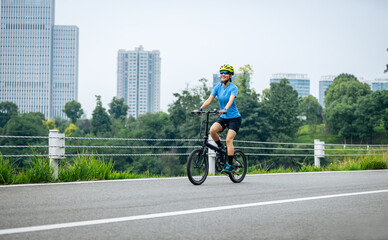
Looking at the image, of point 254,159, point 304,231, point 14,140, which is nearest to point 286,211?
point 304,231

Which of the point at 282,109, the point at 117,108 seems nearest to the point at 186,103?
the point at 282,109

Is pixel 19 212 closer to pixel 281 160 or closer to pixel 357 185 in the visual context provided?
pixel 357 185

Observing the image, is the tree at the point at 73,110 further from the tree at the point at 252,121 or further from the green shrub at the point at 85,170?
the green shrub at the point at 85,170

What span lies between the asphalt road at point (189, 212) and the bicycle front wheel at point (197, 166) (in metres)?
0.31

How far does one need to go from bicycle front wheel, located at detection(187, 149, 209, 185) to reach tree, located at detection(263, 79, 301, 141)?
59656 mm

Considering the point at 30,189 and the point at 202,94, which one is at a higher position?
the point at 202,94

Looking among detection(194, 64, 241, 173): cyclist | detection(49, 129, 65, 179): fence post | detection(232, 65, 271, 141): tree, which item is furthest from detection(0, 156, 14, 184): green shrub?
detection(232, 65, 271, 141): tree

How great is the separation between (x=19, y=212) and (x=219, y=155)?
4.07 metres

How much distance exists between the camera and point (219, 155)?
26.7 ft

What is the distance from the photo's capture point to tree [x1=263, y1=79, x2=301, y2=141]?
68.6 metres

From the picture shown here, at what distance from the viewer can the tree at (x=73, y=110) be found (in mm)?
140000

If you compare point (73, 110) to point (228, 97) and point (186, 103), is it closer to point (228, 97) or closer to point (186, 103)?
point (186, 103)

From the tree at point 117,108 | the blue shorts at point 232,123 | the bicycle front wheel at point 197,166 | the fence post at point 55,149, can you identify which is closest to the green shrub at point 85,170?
the fence post at point 55,149

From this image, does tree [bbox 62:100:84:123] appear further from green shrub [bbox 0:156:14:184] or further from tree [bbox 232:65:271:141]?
green shrub [bbox 0:156:14:184]
